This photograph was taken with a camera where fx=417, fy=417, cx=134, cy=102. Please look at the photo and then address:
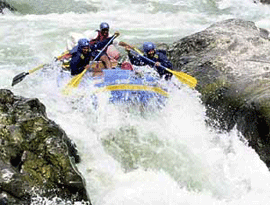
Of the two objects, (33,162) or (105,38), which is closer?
(33,162)

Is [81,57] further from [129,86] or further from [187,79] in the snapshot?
[187,79]

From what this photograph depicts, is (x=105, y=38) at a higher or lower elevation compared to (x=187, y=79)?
higher

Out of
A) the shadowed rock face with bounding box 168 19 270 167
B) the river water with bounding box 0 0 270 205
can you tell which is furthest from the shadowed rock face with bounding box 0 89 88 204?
the shadowed rock face with bounding box 168 19 270 167

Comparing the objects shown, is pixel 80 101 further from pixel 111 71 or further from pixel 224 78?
pixel 224 78

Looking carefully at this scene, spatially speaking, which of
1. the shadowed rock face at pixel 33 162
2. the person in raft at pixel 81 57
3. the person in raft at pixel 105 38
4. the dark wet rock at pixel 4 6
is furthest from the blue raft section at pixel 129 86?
the dark wet rock at pixel 4 6

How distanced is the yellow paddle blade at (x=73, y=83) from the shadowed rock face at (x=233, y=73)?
2.08 meters

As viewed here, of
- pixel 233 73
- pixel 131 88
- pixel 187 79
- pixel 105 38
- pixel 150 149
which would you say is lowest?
pixel 150 149

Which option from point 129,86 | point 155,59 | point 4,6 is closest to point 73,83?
point 129,86

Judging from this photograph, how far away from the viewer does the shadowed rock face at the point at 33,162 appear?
4574 mm

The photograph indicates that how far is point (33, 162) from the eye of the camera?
486 cm

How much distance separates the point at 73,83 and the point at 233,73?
2.80m

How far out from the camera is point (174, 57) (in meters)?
8.86

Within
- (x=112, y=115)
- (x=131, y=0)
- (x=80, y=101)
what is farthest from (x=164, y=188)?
(x=131, y=0)

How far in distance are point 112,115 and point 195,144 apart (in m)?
1.50
